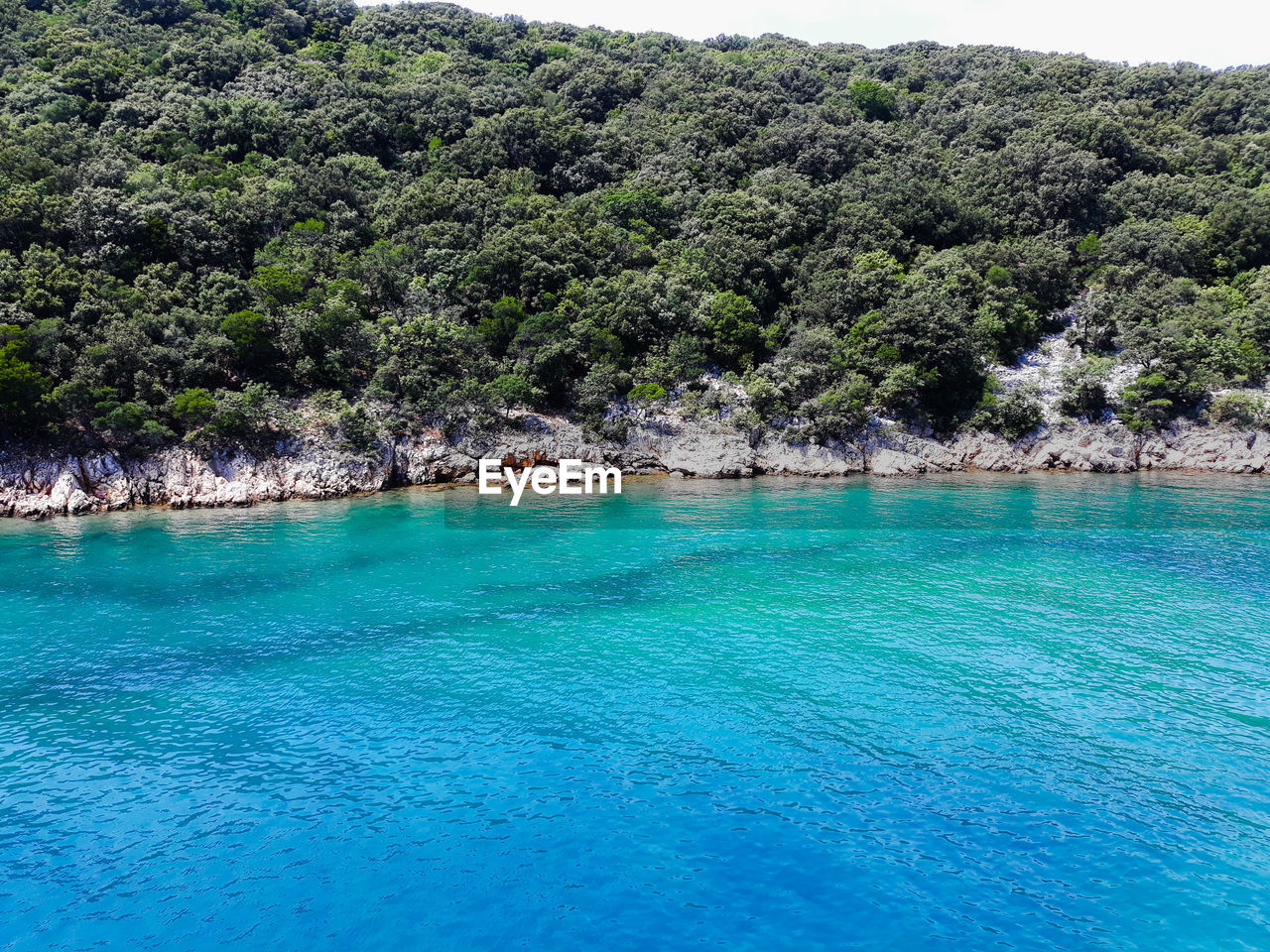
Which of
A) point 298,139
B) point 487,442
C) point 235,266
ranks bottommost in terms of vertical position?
point 487,442

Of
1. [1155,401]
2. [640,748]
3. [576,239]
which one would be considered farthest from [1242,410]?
[640,748]

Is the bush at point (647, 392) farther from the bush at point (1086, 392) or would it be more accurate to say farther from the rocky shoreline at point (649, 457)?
the bush at point (1086, 392)

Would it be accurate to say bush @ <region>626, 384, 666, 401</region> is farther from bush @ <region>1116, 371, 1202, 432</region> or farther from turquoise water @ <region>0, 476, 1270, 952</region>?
bush @ <region>1116, 371, 1202, 432</region>

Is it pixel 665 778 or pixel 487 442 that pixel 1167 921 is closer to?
Answer: pixel 665 778

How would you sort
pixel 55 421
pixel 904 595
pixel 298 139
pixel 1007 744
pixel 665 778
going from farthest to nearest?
pixel 298 139
pixel 55 421
pixel 904 595
pixel 1007 744
pixel 665 778

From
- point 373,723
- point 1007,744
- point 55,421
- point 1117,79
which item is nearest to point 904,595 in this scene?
point 1007,744

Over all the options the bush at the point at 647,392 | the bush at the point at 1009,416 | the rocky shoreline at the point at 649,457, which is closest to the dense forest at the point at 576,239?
the bush at the point at 647,392
